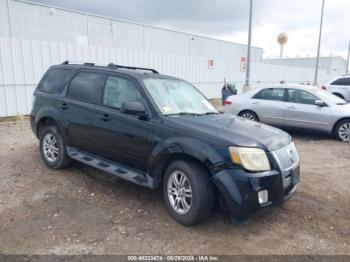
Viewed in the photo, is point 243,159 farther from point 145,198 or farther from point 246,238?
point 145,198

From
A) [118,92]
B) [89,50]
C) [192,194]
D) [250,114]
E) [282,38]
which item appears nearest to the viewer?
[192,194]

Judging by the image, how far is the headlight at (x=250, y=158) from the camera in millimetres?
3213

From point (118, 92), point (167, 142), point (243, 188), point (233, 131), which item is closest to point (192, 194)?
point (243, 188)

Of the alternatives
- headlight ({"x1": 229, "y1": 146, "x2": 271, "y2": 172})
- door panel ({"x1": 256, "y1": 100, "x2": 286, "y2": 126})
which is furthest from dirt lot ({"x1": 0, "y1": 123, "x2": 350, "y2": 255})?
door panel ({"x1": 256, "y1": 100, "x2": 286, "y2": 126})

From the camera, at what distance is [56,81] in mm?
5387

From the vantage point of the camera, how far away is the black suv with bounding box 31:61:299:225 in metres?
3.25

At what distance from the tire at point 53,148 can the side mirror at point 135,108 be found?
1.82 m

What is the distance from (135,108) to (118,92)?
72 cm

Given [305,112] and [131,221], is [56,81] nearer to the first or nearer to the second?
[131,221]

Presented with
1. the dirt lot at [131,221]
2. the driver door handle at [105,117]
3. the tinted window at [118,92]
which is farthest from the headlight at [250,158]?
the driver door handle at [105,117]

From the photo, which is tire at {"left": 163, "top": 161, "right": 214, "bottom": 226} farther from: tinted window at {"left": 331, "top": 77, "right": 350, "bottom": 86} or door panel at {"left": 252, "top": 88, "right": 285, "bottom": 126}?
tinted window at {"left": 331, "top": 77, "right": 350, "bottom": 86}

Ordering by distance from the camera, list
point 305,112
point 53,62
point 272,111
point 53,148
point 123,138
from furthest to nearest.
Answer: point 53,62, point 272,111, point 305,112, point 53,148, point 123,138

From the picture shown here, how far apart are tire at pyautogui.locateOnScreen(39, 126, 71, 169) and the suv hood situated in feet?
7.68

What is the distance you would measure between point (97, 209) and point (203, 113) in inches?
79.4
